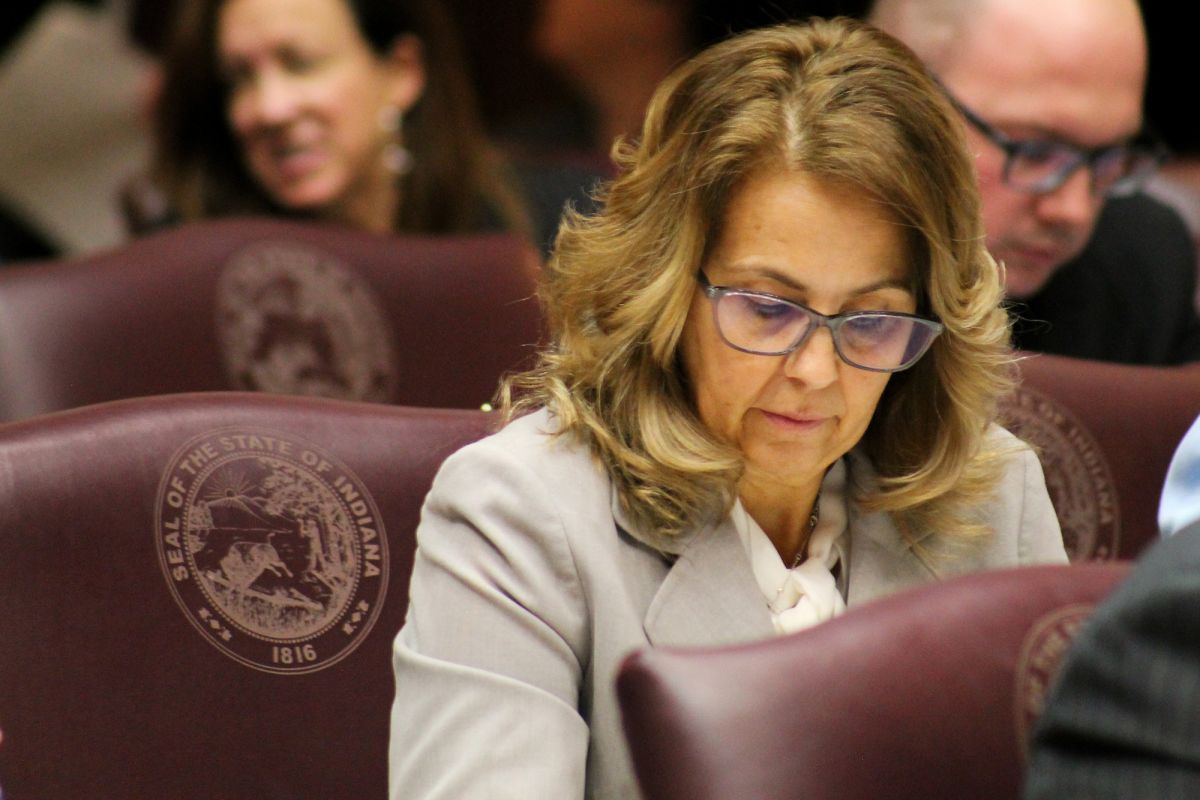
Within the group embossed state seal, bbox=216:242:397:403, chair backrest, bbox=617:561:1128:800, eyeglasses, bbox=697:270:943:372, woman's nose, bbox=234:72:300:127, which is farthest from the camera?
woman's nose, bbox=234:72:300:127

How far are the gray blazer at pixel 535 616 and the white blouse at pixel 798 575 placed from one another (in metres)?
0.04

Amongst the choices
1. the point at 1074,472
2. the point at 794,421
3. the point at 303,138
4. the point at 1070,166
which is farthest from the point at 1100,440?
the point at 303,138

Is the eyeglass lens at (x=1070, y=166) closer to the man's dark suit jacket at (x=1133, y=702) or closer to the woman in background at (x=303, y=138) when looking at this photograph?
the woman in background at (x=303, y=138)

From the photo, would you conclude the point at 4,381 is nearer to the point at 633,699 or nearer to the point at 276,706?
the point at 276,706

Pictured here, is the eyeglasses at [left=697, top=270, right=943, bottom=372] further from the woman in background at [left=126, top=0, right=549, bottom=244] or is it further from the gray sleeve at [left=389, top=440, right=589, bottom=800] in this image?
the woman in background at [left=126, top=0, right=549, bottom=244]

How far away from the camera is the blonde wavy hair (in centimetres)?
130

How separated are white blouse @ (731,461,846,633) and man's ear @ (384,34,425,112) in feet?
5.29

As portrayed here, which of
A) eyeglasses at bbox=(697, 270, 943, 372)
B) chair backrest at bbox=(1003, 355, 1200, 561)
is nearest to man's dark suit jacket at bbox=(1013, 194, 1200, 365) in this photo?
chair backrest at bbox=(1003, 355, 1200, 561)

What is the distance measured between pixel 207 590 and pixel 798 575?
501mm

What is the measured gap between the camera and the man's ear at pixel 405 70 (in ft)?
9.34

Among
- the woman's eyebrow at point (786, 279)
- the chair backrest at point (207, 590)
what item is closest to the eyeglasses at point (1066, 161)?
the woman's eyebrow at point (786, 279)

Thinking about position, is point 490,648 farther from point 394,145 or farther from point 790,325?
point 394,145

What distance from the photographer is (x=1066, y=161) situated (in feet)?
6.56

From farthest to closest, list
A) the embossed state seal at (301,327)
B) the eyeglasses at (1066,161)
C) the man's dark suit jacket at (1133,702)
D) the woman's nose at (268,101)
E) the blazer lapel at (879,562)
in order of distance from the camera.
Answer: the woman's nose at (268,101) → the embossed state seal at (301,327) → the eyeglasses at (1066,161) → the blazer lapel at (879,562) → the man's dark suit jacket at (1133,702)
